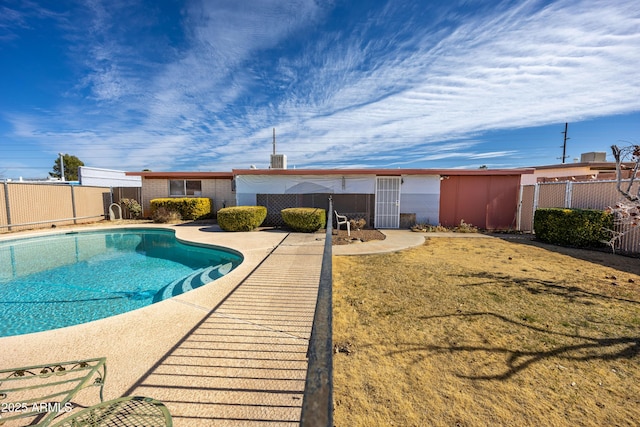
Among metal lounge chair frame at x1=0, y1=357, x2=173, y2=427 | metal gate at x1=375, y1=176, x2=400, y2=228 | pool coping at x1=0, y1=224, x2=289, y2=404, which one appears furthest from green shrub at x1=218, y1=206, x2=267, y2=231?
metal lounge chair frame at x1=0, y1=357, x2=173, y2=427

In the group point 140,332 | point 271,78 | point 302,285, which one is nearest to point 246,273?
point 302,285

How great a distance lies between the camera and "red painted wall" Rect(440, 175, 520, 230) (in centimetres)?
1153

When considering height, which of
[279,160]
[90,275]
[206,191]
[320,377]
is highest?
[279,160]

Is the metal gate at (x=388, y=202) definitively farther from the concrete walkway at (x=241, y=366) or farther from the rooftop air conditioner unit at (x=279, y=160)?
the concrete walkway at (x=241, y=366)

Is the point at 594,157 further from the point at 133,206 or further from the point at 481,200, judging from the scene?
the point at 133,206

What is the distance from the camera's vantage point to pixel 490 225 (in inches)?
463

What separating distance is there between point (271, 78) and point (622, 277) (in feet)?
49.6

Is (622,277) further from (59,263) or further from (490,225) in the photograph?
(59,263)

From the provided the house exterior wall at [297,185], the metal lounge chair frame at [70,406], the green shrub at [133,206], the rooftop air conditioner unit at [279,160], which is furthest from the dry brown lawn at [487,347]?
the green shrub at [133,206]

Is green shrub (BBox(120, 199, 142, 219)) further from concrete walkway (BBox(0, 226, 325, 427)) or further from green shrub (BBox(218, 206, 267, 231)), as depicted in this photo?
concrete walkway (BBox(0, 226, 325, 427))

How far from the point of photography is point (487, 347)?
291 cm

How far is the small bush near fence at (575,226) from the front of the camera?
7.68 meters

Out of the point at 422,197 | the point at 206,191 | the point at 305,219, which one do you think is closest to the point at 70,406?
the point at 305,219

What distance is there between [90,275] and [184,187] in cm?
927
